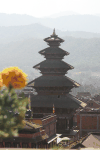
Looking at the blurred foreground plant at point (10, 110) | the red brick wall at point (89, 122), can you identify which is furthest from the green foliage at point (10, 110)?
the red brick wall at point (89, 122)

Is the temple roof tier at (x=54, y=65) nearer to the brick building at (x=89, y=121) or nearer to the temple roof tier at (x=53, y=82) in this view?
the temple roof tier at (x=53, y=82)

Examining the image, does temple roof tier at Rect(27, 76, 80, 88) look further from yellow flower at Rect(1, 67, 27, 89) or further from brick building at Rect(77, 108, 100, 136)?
yellow flower at Rect(1, 67, 27, 89)

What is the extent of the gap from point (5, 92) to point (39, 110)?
30.2m

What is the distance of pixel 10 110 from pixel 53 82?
1204 inches

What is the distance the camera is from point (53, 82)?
55406 mm

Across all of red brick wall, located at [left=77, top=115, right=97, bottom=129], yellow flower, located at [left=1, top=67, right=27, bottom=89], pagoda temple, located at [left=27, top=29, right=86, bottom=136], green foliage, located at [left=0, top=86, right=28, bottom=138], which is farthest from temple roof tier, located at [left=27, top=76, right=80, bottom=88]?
green foliage, located at [left=0, top=86, right=28, bottom=138]

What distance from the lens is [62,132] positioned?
53.9 m

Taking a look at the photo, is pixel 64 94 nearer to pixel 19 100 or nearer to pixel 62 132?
pixel 62 132

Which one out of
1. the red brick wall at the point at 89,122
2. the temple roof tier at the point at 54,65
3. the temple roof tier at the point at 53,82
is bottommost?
the red brick wall at the point at 89,122

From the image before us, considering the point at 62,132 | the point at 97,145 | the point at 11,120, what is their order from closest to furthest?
the point at 11,120 < the point at 97,145 < the point at 62,132

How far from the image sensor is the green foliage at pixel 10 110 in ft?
80.3

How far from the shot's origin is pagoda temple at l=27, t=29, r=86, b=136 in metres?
53.8

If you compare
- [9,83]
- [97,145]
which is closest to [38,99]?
[97,145]

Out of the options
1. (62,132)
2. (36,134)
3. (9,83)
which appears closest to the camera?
(9,83)
